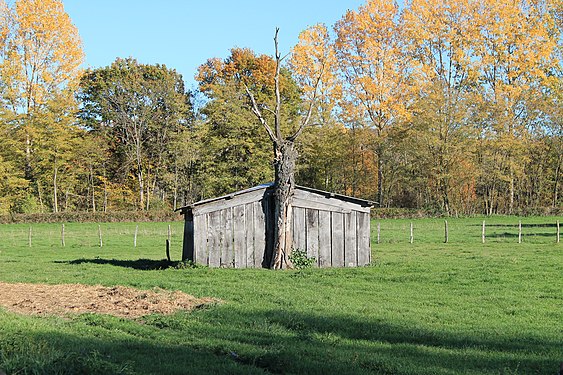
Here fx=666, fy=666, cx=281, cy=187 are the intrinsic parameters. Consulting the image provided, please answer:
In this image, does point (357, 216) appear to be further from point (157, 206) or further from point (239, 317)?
point (157, 206)

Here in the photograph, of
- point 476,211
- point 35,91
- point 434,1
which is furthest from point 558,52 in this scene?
point 35,91

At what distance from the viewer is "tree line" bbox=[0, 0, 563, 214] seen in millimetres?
56406

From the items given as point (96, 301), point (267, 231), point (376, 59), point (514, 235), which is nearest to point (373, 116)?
point (376, 59)

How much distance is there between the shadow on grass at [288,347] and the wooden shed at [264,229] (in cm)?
1023

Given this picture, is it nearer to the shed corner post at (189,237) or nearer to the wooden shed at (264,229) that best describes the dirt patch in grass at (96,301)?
the shed corner post at (189,237)

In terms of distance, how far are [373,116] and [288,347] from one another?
161 feet

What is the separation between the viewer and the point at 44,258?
30.0 m

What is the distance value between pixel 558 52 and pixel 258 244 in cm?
4309

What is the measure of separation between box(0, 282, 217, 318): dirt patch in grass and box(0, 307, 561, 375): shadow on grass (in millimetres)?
1194

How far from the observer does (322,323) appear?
12.8 meters

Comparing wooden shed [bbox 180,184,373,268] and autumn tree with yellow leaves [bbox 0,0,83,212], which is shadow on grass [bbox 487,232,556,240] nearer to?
wooden shed [bbox 180,184,373,268]

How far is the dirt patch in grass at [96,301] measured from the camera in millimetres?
14236

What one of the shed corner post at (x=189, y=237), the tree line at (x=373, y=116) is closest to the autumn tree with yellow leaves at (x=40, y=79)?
the tree line at (x=373, y=116)

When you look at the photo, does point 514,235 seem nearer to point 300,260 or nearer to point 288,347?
point 300,260
